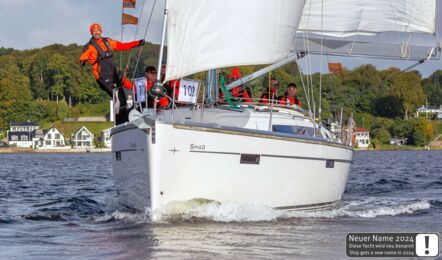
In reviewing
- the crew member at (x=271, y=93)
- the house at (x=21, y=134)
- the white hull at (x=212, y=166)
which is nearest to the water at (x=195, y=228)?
the white hull at (x=212, y=166)

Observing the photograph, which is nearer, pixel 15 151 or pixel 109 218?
pixel 109 218

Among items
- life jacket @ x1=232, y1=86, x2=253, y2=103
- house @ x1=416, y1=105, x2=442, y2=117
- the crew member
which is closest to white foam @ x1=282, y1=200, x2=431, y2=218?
the crew member

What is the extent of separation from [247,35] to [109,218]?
4021 millimetres

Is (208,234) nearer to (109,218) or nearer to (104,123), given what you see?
(109,218)

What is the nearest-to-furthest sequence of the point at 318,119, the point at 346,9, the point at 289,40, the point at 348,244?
the point at 348,244, the point at 289,40, the point at 318,119, the point at 346,9

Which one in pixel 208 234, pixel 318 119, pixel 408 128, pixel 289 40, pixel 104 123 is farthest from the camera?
pixel 104 123

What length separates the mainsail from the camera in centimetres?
1355

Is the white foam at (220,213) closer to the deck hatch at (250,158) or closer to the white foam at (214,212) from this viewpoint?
the white foam at (214,212)

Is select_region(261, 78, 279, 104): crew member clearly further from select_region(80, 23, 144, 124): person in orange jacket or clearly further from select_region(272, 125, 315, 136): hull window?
select_region(80, 23, 144, 124): person in orange jacket

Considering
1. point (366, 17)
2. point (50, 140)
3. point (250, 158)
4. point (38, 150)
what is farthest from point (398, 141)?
point (250, 158)

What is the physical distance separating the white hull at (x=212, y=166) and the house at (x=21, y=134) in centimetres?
12909

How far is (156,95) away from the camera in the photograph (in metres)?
13.5

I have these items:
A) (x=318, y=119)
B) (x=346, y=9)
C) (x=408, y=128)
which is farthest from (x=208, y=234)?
(x=408, y=128)

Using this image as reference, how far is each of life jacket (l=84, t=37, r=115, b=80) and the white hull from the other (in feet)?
3.47
